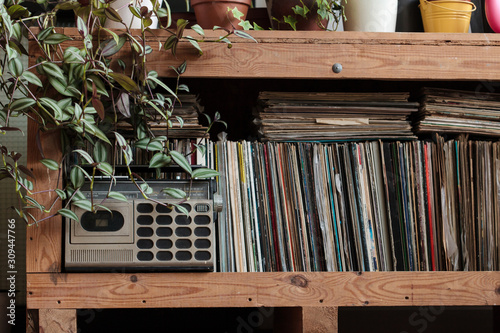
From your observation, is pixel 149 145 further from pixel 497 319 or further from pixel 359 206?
pixel 497 319

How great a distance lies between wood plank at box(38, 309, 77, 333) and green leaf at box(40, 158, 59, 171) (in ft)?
1.07

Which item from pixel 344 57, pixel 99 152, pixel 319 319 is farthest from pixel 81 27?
pixel 319 319

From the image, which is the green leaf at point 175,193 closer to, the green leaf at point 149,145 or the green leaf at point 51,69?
the green leaf at point 149,145

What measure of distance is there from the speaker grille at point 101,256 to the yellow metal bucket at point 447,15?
3.20 ft

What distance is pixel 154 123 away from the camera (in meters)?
1.42

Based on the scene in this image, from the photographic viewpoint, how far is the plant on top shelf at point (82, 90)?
46.3 inches

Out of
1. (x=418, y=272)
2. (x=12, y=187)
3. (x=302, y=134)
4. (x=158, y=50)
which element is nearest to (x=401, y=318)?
(x=418, y=272)

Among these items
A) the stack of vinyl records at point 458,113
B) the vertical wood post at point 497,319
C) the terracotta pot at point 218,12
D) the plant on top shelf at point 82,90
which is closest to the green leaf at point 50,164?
the plant on top shelf at point 82,90

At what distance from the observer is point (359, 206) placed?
142 centimetres

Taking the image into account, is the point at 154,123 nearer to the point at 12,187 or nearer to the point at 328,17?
the point at 328,17

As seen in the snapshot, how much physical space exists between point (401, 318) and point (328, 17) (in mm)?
1039

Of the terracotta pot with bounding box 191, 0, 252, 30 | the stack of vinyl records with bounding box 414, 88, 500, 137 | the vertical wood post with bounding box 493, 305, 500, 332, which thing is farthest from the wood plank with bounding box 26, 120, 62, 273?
the vertical wood post with bounding box 493, 305, 500, 332

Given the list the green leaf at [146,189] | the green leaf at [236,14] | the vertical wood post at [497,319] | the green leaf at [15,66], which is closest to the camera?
the green leaf at [15,66]

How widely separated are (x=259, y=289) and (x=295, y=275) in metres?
0.09
